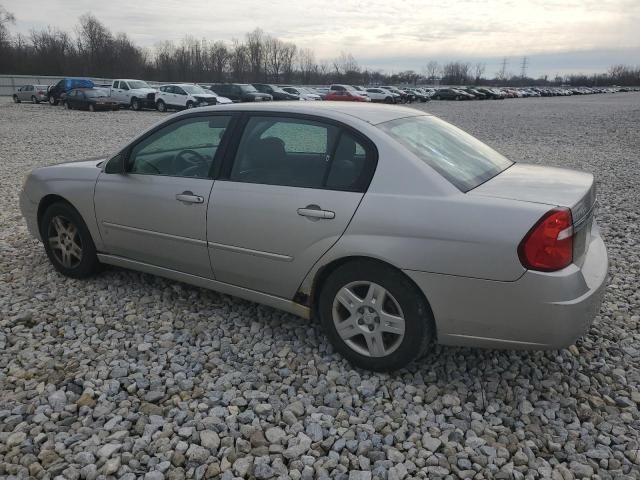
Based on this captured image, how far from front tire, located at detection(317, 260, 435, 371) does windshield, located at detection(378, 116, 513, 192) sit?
67cm

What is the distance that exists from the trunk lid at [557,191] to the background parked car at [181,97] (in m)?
26.5

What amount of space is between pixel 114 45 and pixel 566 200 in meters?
81.8

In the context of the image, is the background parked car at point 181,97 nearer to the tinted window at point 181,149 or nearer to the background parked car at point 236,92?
the background parked car at point 236,92

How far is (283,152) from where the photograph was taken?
347cm

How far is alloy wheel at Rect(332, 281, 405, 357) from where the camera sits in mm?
2943

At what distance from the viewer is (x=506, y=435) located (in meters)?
2.63

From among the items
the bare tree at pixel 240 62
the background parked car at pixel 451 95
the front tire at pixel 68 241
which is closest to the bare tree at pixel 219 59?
the bare tree at pixel 240 62

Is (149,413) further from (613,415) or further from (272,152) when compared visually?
(613,415)

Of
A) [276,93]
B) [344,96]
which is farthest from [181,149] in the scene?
[276,93]

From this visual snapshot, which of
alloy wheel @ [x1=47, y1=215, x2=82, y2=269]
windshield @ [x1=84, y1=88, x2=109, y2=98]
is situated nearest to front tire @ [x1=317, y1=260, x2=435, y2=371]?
alloy wheel @ [x1=47, y1=215, x2=82, y2=269]

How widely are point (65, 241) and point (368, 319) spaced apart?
2.93 meters

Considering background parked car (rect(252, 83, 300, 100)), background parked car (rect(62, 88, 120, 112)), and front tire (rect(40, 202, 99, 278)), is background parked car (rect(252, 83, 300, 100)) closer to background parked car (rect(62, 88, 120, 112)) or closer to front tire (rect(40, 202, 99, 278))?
background parked car (rect(62, 88, 120, 112))

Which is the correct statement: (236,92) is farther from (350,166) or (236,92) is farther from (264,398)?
(264,398)

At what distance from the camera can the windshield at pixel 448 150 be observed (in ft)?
9.73
